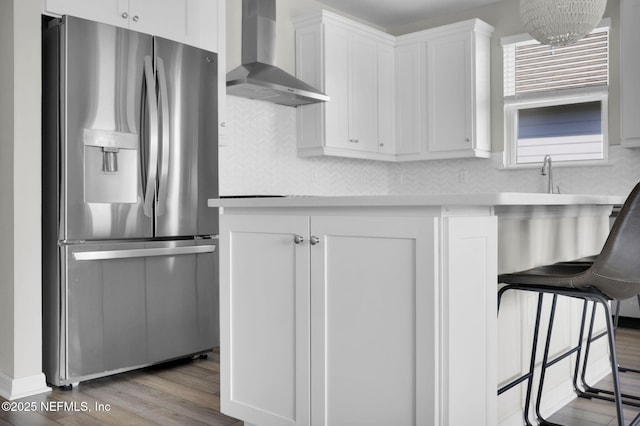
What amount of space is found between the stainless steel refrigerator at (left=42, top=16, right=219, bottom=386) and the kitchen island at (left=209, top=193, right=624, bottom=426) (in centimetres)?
103

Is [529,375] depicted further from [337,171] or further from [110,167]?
A: [337,171]

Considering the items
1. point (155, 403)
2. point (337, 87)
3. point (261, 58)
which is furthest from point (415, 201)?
point (337, 87)

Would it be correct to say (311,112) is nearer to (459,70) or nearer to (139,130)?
(459,70)

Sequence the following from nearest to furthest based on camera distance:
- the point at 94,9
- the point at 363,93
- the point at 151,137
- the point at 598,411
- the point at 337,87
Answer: the point at 598,411, the point at 94,9, the point at 151,137, the point at 337,87, the point at 363,93

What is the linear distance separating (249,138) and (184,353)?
1.72 m

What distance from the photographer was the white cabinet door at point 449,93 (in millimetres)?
4949

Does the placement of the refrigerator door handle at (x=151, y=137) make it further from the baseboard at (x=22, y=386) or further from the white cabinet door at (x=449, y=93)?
the white cabinet door at (x=449, y=93)

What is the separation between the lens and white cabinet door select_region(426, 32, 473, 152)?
495 centimetres

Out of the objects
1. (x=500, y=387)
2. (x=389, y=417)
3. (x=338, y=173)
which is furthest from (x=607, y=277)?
(x=338, y=173)

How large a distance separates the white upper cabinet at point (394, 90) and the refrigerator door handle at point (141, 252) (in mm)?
1568

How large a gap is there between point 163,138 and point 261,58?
1.03m

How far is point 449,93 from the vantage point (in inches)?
198

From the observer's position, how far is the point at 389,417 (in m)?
1.85

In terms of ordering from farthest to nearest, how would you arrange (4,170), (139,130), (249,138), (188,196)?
(249,138), (188,196), (139,130), (4,170)
